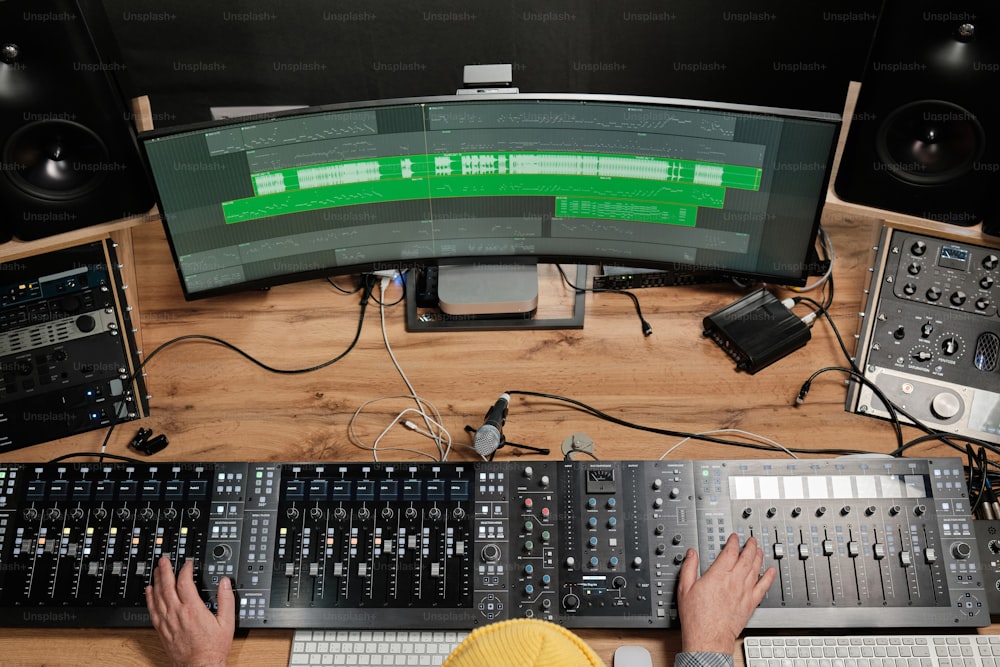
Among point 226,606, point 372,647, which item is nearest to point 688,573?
point 372,647

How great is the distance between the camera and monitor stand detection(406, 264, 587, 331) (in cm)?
179

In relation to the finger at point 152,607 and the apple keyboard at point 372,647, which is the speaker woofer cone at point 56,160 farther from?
the apple keyboard at point 372,647

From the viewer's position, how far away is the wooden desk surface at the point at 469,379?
1.69 meters

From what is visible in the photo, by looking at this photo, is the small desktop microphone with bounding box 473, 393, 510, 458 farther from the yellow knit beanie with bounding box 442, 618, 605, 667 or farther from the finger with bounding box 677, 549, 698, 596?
the yellow knit beanie with bounding box 442, 618, 605, 667

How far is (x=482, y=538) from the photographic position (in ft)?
5.00

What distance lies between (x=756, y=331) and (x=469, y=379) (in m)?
0.59

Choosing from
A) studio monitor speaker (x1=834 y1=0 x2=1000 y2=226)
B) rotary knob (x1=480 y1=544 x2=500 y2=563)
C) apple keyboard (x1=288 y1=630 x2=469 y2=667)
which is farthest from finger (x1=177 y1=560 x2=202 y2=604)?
studio monitor speaker (x1=834 y1=0 x2=1000 y2=226)

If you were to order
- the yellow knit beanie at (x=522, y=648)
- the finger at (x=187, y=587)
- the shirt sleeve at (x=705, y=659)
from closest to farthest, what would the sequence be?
the yellow knit beanie at (x=522, y=648) < the shirt sleeve at (x=705, y=659) < the finger at (x=187, y=587)

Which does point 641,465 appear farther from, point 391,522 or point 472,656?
point 472,656

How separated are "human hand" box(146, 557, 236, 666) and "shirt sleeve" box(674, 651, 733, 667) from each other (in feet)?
2.45

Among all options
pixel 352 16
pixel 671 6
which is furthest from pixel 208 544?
pixel 671 6

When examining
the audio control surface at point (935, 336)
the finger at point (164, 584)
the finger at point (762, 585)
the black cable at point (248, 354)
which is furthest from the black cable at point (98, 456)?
the audio control surface at point (935, 336)

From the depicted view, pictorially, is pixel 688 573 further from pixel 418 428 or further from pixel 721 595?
pixel 418 428

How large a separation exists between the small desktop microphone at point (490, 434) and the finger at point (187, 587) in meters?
0.53
